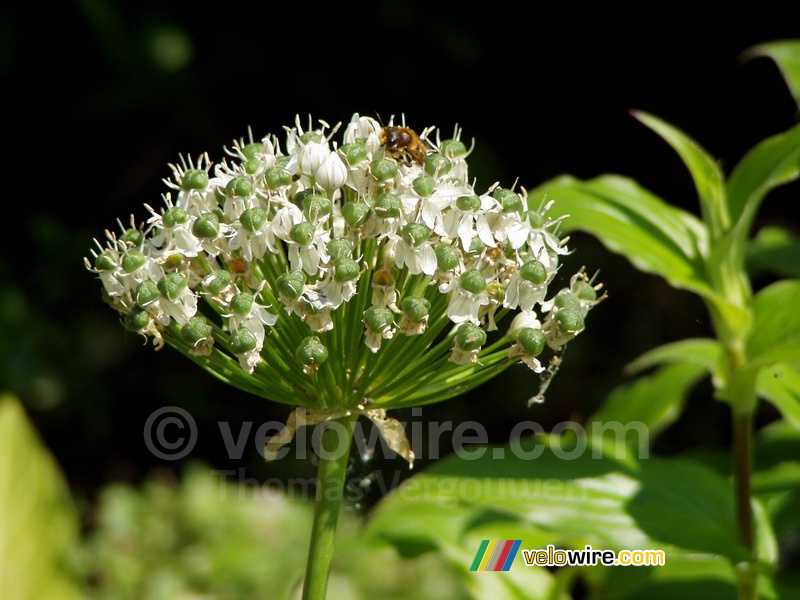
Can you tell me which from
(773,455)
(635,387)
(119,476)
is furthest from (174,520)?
(773,455)

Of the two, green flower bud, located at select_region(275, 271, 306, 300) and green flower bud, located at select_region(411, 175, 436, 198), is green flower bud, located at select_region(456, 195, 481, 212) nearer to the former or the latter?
green flower bud, located at select_region(411, 175, 436, 198)

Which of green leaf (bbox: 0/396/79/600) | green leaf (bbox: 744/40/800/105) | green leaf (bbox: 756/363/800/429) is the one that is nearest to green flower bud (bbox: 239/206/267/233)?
green leaf (bbox: 756/363/800/429)

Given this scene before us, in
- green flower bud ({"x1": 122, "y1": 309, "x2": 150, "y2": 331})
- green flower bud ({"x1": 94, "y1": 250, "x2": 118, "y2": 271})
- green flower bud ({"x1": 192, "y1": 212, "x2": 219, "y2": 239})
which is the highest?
green flower bud ({"x1": 192, "y1": 212, "x2": 219, "y2": 239})

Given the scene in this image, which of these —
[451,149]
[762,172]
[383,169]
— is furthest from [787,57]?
[383,169]

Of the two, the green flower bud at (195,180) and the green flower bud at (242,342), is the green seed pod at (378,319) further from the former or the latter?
the green flower bud at (195,180)

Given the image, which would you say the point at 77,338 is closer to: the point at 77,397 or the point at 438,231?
the point at 77,397

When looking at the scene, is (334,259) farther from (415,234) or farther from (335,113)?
(335,113)

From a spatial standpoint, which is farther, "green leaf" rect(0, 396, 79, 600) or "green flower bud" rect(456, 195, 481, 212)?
"green leaf" rect(0, 396, 79, 600)
